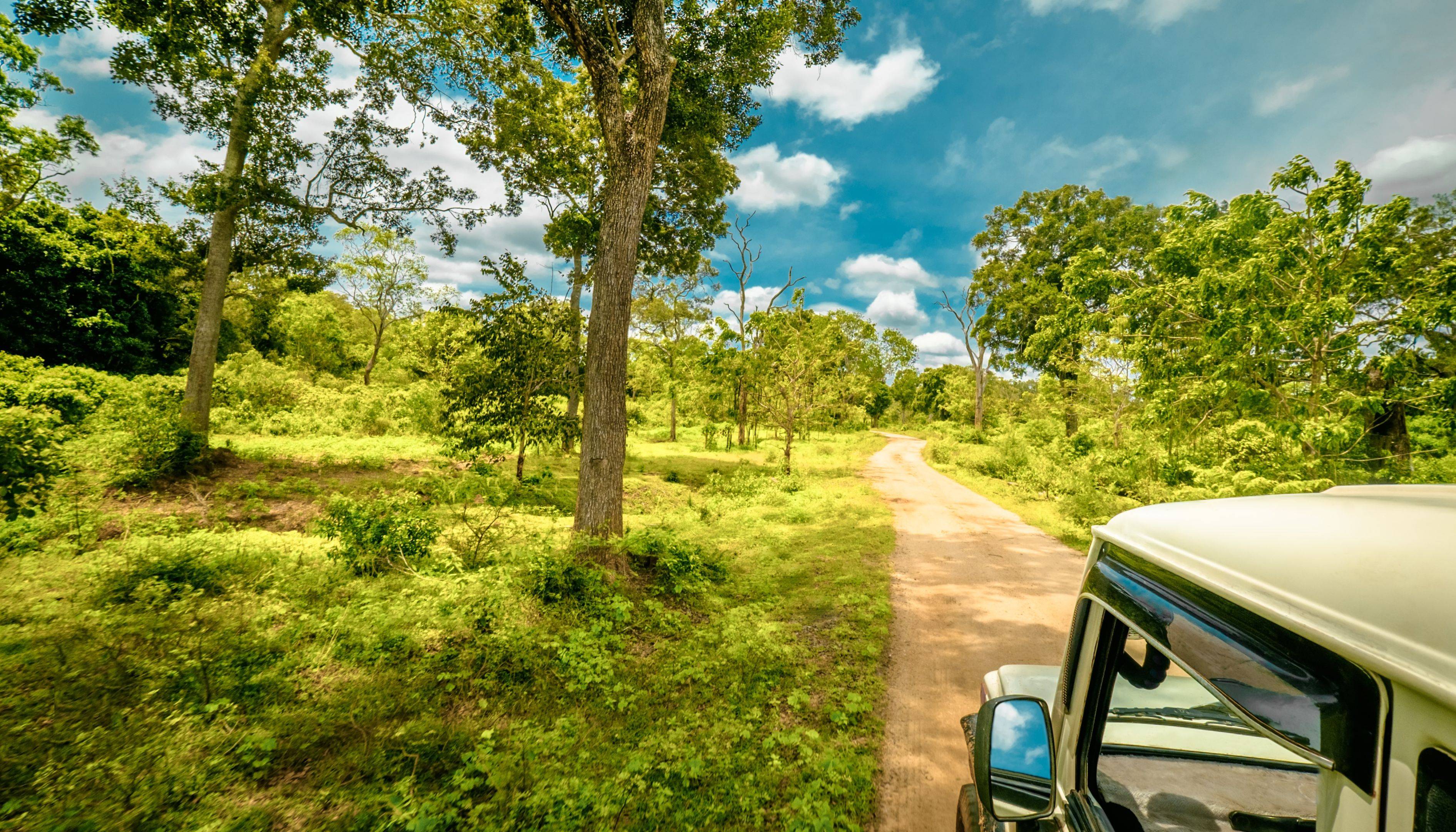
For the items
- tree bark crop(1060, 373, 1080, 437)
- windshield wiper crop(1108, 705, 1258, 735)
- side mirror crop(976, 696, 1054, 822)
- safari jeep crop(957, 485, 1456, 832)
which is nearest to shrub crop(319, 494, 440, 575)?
side mirror crop(976, 696, 1054, 822)

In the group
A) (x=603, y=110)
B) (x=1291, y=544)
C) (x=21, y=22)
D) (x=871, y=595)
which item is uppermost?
(x=21, y=22)

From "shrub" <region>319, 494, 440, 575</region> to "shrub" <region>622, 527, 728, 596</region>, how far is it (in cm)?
262

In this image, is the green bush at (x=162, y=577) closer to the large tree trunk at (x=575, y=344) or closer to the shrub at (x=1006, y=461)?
the large tree trunk at (x=575, y=344)

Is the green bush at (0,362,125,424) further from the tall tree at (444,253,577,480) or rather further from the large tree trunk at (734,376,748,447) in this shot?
the large tree trunk at (734,376,748,447)

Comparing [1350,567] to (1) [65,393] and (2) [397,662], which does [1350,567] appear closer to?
(2) [397,662]

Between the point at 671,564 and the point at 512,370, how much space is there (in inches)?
262

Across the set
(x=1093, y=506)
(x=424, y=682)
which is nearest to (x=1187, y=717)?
(x=424, y=682)

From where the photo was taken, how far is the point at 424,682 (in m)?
4.16

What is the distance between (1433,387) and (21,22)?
747 inches

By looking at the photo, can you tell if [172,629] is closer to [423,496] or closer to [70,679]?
[70,679]

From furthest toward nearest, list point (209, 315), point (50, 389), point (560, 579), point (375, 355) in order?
1. point (375, 355)
2. point (209, 315)
3. point (50, 389)
4. point (560, 579)

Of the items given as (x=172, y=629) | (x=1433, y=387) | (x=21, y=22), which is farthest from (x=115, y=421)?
(x=1433, y=387)

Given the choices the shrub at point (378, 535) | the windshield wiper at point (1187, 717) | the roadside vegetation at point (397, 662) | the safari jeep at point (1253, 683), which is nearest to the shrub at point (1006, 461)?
the roadside vegetation at point (397, 662)

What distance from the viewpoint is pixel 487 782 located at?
3.20 metres
